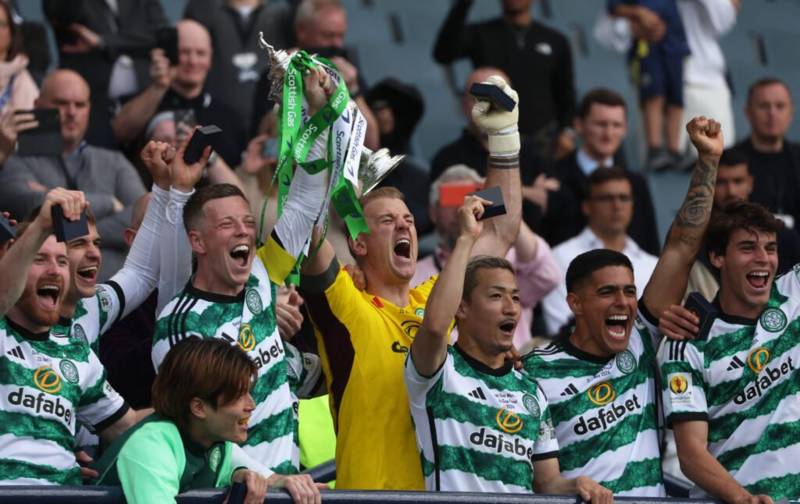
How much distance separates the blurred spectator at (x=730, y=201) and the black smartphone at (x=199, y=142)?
3058 millimetres

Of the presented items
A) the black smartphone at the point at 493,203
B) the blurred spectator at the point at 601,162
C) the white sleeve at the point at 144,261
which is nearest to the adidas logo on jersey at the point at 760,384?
the black smartphone at the point at 493,203

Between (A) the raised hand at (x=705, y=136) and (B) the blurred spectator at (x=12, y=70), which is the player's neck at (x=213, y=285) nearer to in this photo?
(A) the raised hand at (x=705, y=136)

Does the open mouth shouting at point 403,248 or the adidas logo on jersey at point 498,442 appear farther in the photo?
the open mouth shouting at point 403,248

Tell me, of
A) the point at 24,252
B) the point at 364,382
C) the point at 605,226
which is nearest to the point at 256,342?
the point at 364,382

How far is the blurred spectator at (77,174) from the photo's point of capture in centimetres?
812

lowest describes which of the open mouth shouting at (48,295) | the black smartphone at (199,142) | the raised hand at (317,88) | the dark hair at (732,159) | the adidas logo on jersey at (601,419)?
the adidas logo on jersey at (601,419)

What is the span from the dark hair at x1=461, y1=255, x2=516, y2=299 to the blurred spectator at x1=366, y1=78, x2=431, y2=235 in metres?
3.41

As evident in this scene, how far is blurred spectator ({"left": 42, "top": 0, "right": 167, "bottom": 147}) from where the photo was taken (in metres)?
9.86

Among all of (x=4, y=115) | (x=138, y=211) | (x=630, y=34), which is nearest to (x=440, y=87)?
(x=630, y=34)

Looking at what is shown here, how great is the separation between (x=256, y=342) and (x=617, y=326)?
4.22 feet

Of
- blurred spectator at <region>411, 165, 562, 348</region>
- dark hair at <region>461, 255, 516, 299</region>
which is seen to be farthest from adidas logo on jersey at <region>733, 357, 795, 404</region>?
blurred spectator at <region>411, 165, 562, 348</region>

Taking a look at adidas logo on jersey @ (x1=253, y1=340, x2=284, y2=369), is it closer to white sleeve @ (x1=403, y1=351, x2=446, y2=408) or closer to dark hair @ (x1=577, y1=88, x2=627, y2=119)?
white sleeve @ (x1=403, y1=351, x2=446, y2=408)

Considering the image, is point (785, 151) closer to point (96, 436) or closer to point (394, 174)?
point (394, 174)

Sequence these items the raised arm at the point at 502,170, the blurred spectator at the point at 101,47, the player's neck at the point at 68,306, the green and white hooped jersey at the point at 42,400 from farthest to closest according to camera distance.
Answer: the blurred spectator at the point at 101,47 → the raised arm at the point at 502,170 → the player's neck at the point at 68,306 → the green and white hooped jersey at the point at 42,400
